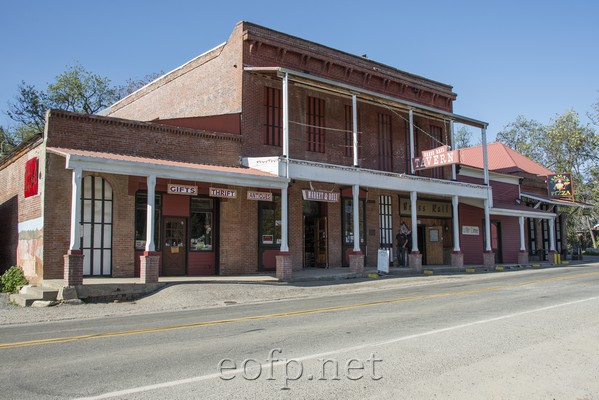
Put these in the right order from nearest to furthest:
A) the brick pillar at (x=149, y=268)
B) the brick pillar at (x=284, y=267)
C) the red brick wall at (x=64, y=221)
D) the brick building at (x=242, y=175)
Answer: the brick pillar at (x=149, y=268) → the red brick wall at (x=64, y=221) → the brick building at (x=242, y=175) → the brick pillar at (x=284, y=267)

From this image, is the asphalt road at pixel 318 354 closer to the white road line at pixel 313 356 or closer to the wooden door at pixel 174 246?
the white road line at pixel 313 356

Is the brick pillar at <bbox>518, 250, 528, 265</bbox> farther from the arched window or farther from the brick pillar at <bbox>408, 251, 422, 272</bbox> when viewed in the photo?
the arched window

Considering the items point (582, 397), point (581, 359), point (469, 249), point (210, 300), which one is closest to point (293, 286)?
point (210, 300)

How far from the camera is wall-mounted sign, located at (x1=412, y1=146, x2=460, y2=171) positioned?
23.3 metres

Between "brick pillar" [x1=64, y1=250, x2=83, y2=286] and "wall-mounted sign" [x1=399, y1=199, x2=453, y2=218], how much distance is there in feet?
54.8

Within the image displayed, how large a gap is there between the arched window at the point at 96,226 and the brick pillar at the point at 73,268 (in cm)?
299

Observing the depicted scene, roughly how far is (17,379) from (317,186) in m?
17.9

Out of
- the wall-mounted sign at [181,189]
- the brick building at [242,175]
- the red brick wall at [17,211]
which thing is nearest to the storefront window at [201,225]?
the brick building at [242,175]

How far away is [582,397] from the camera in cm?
529

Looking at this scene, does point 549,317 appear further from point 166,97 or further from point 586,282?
point 166,97

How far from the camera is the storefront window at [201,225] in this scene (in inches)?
765

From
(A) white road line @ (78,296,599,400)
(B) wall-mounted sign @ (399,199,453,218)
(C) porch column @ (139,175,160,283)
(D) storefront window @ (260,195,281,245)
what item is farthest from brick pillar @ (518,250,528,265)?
(C) porch column @ (139,175,160,283)

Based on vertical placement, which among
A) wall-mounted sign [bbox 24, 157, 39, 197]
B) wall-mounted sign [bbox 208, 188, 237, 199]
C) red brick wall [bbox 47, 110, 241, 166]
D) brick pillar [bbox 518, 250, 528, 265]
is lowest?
brick pillar [bbox 518, 250, 528, 265]

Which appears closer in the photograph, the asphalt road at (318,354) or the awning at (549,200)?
the asphalt road at (318,354)
